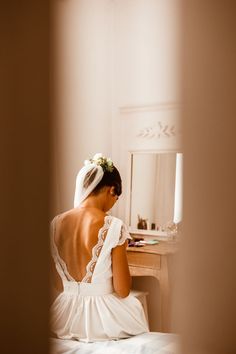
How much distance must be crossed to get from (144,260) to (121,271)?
18 cm

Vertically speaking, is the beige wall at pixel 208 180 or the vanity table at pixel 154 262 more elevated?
the beige wall at pixel 208 180

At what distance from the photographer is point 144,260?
1604 millimetres

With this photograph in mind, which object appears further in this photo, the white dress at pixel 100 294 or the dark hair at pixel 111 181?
the dark hair at pixel 111 181

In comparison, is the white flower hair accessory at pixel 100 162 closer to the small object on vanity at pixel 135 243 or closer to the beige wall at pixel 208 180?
the small object on vanity at pixel 135 243

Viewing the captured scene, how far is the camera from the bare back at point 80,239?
1544mm

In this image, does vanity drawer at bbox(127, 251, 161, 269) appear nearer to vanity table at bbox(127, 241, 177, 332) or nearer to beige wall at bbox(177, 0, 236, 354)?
vanity table at bbox(127, 241, 177, 332)

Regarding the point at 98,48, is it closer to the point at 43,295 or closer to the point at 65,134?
the point at 65,134

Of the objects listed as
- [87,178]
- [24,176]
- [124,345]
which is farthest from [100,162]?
[24,176]

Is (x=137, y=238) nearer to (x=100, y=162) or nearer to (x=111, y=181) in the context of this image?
(x=111, y=181)

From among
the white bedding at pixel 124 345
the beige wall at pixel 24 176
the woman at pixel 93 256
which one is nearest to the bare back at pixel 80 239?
the woman at pixel 93 256

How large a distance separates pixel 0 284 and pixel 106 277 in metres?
1.13

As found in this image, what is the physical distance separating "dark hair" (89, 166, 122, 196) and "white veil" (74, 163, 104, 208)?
0.02 m

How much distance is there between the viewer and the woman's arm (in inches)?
57.2

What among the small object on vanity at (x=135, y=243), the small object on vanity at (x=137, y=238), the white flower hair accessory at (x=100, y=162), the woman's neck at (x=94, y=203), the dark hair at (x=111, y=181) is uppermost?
the white flower hair accessory at (x=100, y=162)
